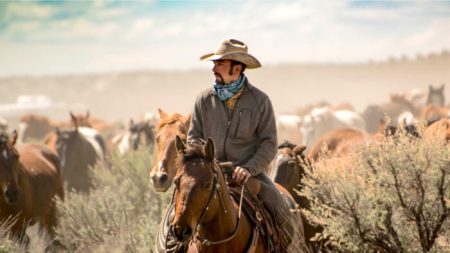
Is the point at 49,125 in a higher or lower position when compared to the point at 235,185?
lower

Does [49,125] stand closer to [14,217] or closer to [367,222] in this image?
[14,217]

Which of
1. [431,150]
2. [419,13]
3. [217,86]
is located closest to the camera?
[217,86]

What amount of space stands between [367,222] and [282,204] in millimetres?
1533

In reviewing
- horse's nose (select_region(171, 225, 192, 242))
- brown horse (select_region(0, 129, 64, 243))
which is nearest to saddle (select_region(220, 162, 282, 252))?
horse's nose (select_region(171, 225, 192, 242))

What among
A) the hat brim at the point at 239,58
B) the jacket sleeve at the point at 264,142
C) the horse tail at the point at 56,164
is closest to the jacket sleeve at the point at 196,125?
the hat brim at the point at 239,58

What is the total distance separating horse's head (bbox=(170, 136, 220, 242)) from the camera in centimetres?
583

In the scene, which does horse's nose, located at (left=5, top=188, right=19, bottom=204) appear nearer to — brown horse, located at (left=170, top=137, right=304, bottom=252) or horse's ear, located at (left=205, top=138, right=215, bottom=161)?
brown horse, located at (left=170, top=137, right=304, bottom=252)

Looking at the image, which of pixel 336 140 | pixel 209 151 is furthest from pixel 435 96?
pixel 209 151

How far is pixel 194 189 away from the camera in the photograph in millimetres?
5953

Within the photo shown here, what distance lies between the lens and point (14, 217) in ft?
38.8

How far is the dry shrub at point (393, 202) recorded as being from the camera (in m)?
8.42

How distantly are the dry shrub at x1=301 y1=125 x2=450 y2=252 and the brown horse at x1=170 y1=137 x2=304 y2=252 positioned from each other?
6.23 ft

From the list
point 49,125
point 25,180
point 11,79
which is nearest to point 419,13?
point 11,79

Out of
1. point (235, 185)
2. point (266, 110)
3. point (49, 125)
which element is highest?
point (266, 110)
